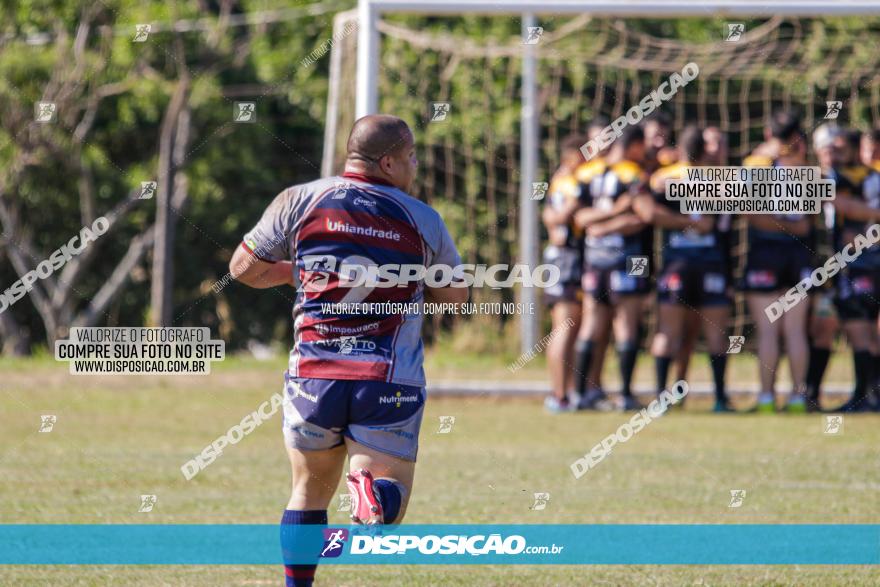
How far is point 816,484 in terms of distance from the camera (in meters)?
8.42

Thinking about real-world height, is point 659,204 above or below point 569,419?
above

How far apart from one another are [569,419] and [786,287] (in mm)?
2207

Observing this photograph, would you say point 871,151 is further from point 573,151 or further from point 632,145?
point 573,151

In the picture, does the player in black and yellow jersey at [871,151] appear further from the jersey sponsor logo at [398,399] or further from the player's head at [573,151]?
the jersey sponsor logo at [398,399]

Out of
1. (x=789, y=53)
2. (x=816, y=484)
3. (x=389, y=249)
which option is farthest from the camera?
(x=789, y=53)

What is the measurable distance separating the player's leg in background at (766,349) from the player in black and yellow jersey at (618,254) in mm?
985

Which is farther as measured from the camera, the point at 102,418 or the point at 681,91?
the point at 681,91

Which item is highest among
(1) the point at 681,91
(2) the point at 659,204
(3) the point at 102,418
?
(1) the point at 681,91

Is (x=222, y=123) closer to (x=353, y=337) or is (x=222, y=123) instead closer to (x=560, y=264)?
(x=560, y=264)

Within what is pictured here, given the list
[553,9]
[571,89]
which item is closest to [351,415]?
[553,9]

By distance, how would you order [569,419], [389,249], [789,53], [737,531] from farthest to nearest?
[789,53] → [569,419] → [737,531] → [389,249]

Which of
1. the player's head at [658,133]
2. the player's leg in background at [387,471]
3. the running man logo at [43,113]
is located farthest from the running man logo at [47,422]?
the player's leg in background at [387,471]

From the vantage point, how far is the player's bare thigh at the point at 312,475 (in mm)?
5156

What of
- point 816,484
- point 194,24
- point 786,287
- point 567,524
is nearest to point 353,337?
point 567,524
